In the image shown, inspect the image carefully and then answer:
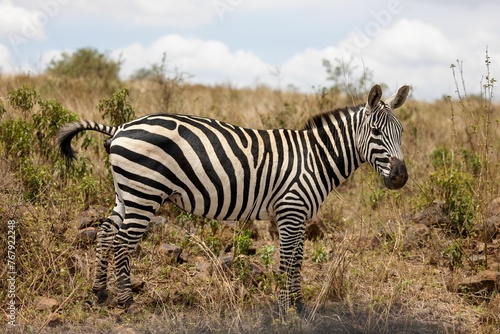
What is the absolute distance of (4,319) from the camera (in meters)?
5.71

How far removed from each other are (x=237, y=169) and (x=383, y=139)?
1.39 metres

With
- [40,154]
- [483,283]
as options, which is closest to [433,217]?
[483,283]

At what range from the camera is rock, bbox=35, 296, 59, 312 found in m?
5.84

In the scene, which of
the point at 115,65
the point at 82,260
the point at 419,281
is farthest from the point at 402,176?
the point at 115,65

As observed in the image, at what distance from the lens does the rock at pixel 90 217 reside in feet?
23.8

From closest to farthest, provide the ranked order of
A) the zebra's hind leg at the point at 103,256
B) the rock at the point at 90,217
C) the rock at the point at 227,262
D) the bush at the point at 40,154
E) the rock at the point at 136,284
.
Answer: the zebra's hind leg at the point at 103,256, the rock at the point at 136,284, the rock at the point at 227,262, the rock at the point at 90,217, the bush at the point at 40,154

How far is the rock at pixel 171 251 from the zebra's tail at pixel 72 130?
1453 millimetres

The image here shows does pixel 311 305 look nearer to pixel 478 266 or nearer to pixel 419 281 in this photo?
pixel 419 281

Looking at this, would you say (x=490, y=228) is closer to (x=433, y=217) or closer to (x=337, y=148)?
(x=433, y=217)

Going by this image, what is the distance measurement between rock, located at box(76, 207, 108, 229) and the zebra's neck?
2669mm

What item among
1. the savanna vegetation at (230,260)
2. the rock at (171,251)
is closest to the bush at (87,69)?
the savanna vegetation at (230,260)

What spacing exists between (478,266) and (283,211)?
2.78 metres

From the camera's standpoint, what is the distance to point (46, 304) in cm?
586

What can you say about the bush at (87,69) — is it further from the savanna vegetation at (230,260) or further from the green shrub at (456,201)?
the green shrub at (456,201)
